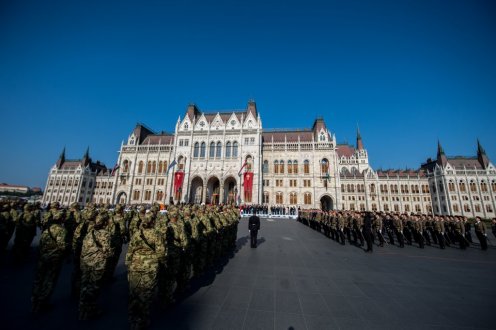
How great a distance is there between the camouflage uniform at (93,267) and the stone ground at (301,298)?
25 centimetres

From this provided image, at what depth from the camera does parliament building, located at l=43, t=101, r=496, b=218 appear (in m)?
37.6

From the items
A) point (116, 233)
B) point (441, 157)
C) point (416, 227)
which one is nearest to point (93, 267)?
point (116, 233)

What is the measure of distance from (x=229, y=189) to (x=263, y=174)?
747 centimetres

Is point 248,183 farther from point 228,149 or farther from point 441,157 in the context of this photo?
point 441,157

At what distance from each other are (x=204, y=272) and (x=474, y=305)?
6.66m

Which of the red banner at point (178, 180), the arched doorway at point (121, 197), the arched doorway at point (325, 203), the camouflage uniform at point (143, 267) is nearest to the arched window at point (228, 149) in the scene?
the red banner at point (178, 180)

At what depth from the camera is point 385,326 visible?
11.7 feet

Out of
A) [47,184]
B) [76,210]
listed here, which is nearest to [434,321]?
[76,210]

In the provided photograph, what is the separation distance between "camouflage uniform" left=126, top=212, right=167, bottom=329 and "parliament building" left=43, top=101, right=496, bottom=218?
3129 centimetres

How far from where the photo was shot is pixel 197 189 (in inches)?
1585

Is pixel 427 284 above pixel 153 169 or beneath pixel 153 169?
beneath

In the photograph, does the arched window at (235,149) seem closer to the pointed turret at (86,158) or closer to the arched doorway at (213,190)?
the arched doorway at (213,190)

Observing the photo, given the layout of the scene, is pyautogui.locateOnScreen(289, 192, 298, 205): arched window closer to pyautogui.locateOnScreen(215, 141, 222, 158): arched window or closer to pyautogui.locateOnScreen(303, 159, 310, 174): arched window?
pyautogui.locateOnScreen(303, 159, 310, 174): arched window

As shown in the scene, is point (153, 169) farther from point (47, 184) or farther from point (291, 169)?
point (47, 184)
